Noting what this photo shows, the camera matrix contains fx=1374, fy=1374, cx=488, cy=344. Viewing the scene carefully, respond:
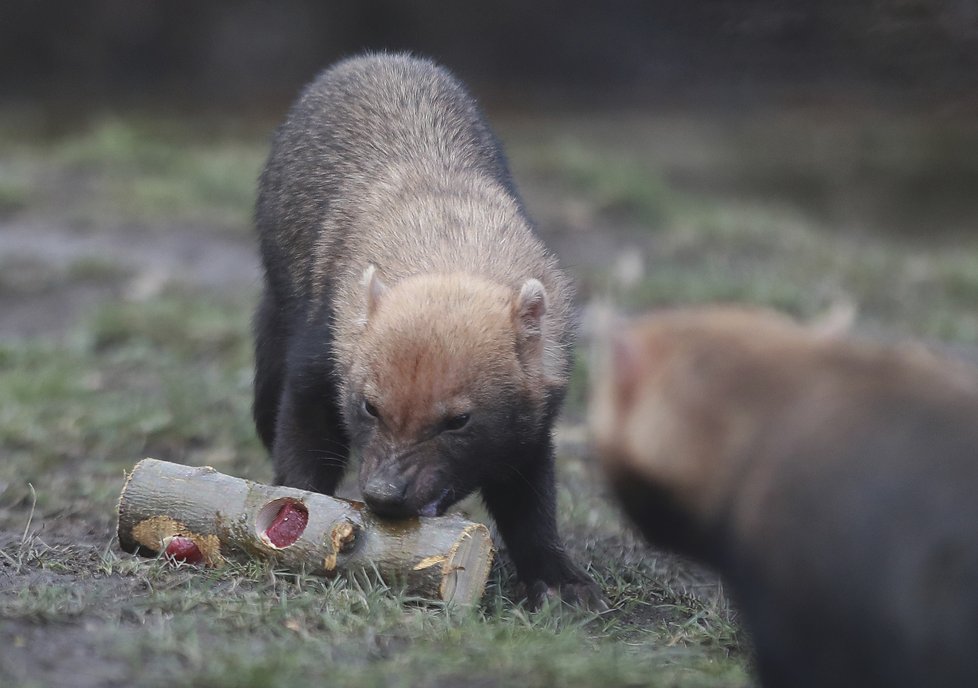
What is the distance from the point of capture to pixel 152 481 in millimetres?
4391

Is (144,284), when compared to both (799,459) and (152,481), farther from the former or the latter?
(799,459)

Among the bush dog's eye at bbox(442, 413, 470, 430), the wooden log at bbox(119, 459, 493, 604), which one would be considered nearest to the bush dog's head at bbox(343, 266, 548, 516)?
the bush dog's eye at bbox(442, 413, 470, 430)

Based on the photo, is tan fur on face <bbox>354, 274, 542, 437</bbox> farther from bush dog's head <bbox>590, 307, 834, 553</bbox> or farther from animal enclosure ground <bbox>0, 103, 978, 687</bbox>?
bush dog's head <bbox>590, 307, 834, 553</bbox>

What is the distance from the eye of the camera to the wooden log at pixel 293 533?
13.5 feet

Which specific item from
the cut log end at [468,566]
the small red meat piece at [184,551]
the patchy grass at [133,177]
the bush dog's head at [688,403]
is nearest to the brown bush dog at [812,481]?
the bush dog's head at [688,403]

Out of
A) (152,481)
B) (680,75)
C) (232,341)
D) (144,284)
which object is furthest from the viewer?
(680,75)

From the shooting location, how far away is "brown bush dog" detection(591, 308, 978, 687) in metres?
2.66

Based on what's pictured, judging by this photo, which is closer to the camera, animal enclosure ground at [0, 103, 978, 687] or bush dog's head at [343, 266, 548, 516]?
animal enclosure ground at [0, 103, 978, 687]

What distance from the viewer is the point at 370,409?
4.28 metres

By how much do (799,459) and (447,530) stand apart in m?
1.54

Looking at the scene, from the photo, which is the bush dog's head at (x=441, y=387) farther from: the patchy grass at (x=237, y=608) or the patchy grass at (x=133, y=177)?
the patchy grass at (x=133, y=177)

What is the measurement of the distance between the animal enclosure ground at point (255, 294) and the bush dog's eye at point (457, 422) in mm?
541

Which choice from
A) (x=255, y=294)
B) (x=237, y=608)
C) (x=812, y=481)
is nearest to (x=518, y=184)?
(x=255, y=294)

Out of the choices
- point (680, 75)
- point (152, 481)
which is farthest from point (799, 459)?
point (680, 75)
